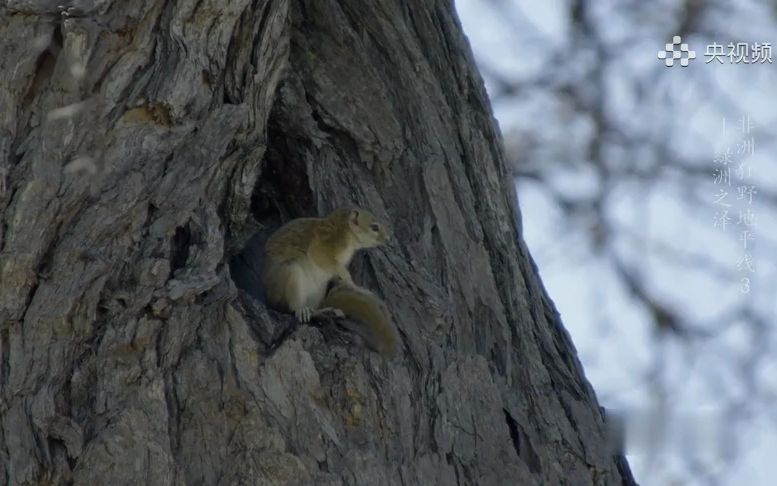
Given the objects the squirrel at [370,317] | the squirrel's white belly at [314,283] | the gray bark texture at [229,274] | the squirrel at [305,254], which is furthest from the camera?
the squirrel's white belly at [314,283]

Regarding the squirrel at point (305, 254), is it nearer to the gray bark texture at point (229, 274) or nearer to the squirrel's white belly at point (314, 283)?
the squirrel's white belly at point (314, 283)

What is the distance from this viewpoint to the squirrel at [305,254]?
5.95 m

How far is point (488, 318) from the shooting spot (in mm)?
5617

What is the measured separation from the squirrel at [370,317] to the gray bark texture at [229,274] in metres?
0.07

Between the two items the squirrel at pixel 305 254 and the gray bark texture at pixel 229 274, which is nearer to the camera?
the gray bark texture at pixel 229 274

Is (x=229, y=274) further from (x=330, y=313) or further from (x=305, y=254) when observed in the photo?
(x=305, y=254)

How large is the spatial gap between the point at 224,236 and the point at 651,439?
11.4ft

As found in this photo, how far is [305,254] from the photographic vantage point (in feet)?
20.6

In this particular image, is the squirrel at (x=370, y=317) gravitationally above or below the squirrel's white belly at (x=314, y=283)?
above

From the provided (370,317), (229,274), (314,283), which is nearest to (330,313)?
(370,317)

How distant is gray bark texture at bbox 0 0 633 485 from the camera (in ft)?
15.1

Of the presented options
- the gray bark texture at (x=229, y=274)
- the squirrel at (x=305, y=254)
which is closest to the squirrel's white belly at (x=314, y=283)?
the squirrel at (x=305, y=254)

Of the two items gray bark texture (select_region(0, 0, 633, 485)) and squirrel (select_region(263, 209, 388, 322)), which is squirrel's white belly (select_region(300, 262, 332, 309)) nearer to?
squirrel (select_region(263, 209, 388, 322))

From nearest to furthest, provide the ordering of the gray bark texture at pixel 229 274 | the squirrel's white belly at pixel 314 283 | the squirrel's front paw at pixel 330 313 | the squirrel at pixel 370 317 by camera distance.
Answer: the gray bark texture at pixel 229 274, the squirrel at pixel 370 317, the squirrel's front paw at pixel 330 313, the squirrel's white belly at pixel 314 283
